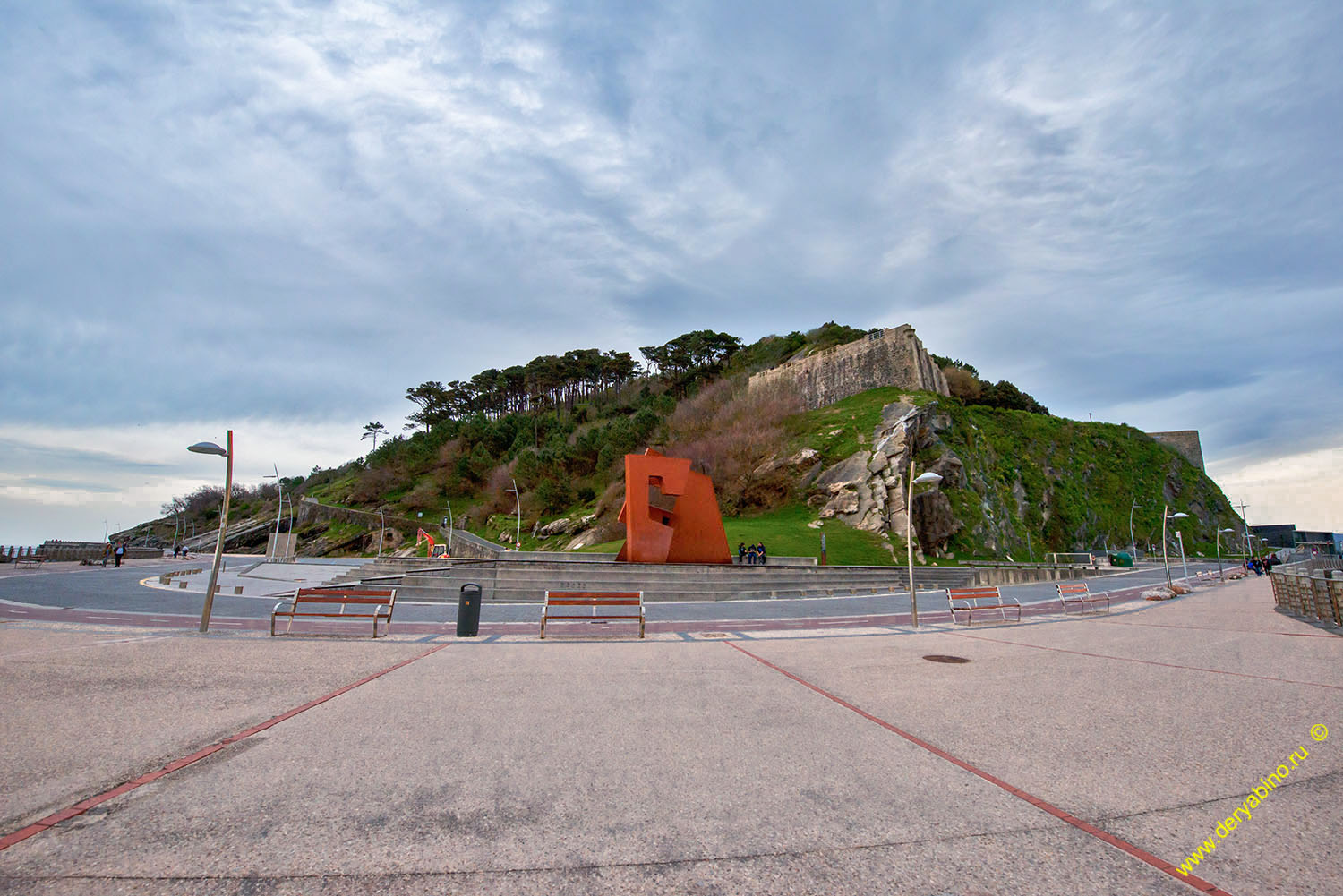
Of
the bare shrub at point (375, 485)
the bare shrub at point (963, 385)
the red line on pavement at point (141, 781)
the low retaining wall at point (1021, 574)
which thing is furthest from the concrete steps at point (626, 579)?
the bare shrub at point (963, 385)

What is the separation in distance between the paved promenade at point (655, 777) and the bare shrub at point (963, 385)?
7744 cm

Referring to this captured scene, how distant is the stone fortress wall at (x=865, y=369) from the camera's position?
193ft

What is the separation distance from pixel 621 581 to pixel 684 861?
18.8m

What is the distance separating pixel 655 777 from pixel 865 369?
2401 inches

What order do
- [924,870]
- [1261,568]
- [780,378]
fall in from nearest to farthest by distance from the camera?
[924,870]
[1261,568]
[780,378]

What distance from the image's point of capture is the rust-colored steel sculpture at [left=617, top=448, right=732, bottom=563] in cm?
2444

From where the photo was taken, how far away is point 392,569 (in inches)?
953

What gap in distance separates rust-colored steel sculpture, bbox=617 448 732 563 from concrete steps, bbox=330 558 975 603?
41.1 inches

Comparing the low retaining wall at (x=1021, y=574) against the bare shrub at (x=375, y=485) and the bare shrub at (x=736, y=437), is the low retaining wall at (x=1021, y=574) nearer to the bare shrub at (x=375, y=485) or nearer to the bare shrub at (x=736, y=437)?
the bare shrub at (x=736, y=437)

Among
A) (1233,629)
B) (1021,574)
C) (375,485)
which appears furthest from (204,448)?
(375,485)

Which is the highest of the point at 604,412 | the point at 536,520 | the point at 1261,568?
the point at 604,412

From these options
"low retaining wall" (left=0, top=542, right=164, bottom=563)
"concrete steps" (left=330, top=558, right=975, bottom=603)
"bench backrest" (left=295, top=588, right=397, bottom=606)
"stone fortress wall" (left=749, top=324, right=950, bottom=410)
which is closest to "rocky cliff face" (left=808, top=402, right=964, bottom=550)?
"stone fortress wall" (left=749, top=324, right=950, bottom=410)

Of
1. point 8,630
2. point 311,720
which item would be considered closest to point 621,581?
point 8,630

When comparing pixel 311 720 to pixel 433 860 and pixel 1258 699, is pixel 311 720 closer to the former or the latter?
pixel 433 860
